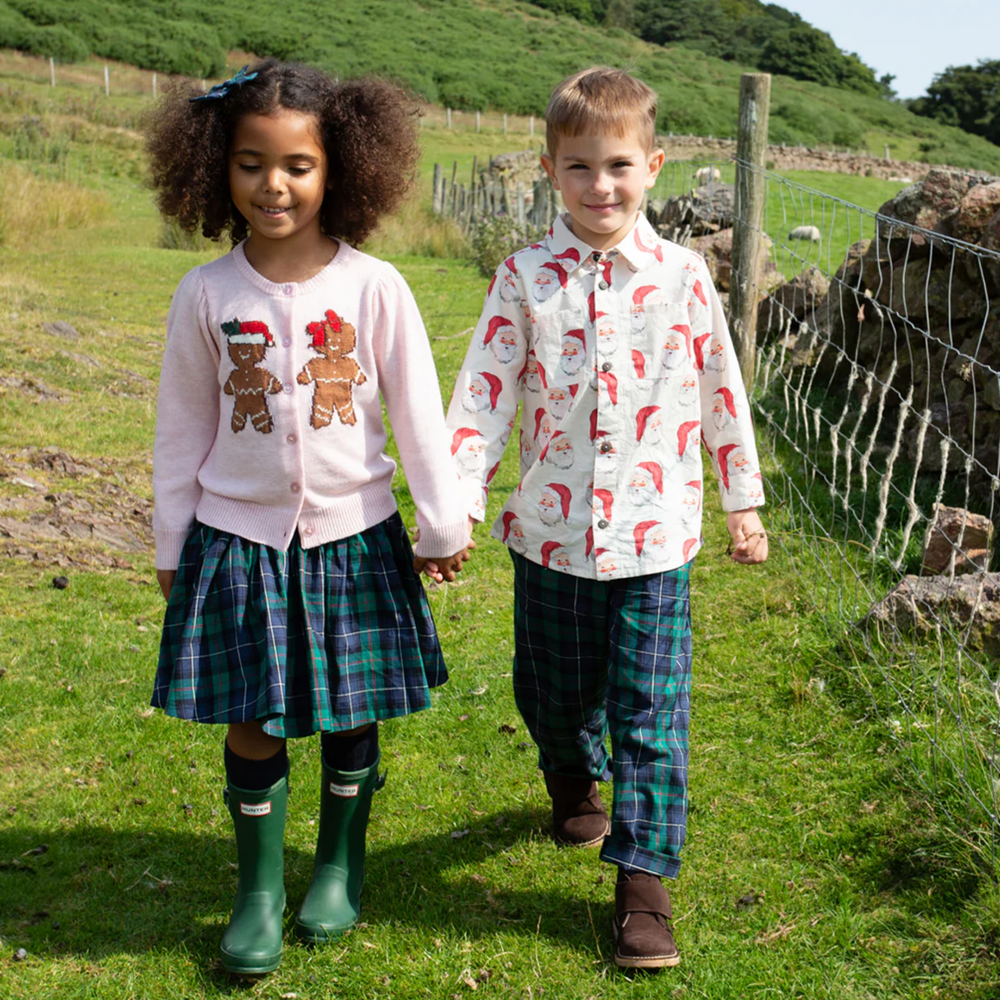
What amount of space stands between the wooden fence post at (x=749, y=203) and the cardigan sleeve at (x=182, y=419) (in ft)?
10.5

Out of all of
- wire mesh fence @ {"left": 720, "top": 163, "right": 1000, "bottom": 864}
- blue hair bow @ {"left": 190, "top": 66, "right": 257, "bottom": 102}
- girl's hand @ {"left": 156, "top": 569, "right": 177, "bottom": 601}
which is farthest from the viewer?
wire mesh fence @ {"left": 720, "top": 163, "right": 1000, "bottom": 864}

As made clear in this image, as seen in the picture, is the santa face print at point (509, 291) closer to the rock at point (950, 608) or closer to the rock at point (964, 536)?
the rock at point (950, 608)

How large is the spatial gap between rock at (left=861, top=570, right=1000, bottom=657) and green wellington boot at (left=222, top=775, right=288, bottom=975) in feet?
6.70

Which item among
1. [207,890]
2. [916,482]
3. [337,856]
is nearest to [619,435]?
[337,856]

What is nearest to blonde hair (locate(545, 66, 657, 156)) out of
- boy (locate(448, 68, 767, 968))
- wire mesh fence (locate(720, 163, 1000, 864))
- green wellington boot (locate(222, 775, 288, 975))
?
boy (locate(448, 68, 767, 968))

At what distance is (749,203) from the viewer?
16.3ft

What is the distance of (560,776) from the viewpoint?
2.81 m

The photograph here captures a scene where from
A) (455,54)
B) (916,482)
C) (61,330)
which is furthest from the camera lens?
(455,54)

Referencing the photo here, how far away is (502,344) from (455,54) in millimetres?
69101

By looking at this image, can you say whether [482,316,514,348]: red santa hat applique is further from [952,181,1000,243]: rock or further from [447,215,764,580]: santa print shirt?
[952,181,1000,243]: rock

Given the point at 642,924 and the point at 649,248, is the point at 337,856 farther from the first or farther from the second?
the point at 649,248

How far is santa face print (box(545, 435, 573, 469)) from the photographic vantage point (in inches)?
96.8

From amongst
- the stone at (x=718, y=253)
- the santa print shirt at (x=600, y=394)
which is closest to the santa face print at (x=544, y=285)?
the santa print shirt at (x=600, y=394)

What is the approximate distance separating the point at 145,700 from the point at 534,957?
1.72m
